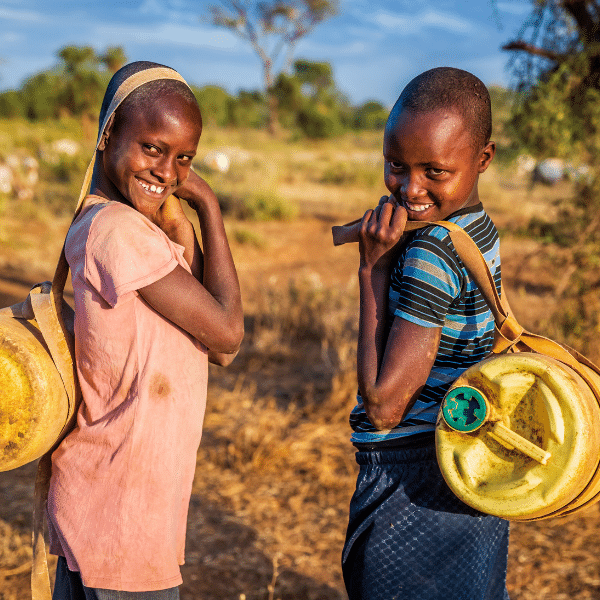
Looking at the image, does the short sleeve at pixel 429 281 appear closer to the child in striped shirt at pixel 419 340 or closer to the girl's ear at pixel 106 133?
the child in striped shirt at pixel 419 340

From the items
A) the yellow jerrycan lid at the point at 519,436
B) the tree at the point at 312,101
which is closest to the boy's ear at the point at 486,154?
the yellow jerrycan lid at the point at 519,436

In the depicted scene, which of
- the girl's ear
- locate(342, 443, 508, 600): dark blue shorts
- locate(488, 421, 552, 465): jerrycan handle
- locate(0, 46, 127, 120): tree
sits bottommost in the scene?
locate(342, 443, 508, 600): dark blue shorts

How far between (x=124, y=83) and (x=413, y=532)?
1201 millimetres

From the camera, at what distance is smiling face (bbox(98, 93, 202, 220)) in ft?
4.75

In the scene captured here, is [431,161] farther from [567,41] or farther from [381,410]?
[567,41]

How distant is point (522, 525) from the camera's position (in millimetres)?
3199

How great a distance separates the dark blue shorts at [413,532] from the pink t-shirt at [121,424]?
453mm

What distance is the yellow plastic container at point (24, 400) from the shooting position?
4.54 feet

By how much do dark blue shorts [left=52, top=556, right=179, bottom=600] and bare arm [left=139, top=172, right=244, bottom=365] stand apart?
1.84 feet

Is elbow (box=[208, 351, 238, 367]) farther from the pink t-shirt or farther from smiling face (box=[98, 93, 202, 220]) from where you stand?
smiling face (box=[98, 93, 202, 220])

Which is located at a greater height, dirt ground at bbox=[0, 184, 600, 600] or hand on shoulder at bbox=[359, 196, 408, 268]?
hand on shoulder at bbox=[359, 196, 408, 268]

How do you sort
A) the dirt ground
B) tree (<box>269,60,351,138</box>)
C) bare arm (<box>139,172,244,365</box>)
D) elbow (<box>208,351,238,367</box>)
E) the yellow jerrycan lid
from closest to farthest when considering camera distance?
the yellow jerrycan lid → bare arm (<box>139,172,244,365</box>) → elbow (<box>208,351,238,367</box>) → the dirt ground → tree (<box>269,60,351,138</box>)

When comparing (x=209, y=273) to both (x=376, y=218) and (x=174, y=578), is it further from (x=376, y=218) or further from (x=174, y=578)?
(x=174, y=578)

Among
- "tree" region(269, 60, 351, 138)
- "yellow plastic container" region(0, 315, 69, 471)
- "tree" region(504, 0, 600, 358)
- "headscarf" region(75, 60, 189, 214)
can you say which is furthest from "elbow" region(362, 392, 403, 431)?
"tree" region(269, 60, 351, 138)
